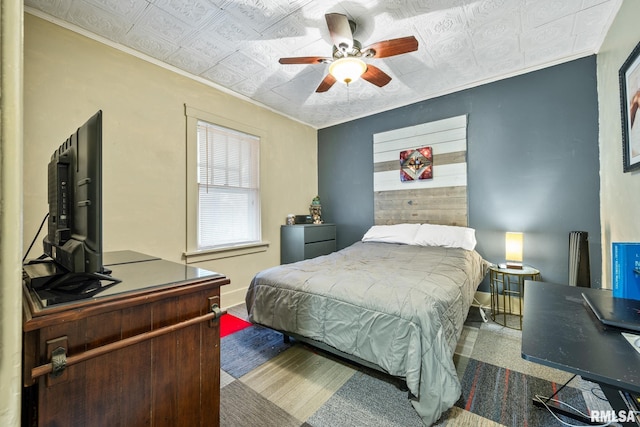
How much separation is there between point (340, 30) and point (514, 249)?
2.64 metres

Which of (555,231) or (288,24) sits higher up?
(288,24)

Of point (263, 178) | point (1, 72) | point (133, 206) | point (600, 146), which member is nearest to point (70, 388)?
point (1, 72)

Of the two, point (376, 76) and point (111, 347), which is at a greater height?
point (376, 76)

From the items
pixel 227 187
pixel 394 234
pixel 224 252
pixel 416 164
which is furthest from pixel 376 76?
pixel 224 252

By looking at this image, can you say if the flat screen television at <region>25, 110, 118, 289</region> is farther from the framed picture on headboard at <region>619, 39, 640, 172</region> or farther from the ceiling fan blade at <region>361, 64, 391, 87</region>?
the framed picture on headboard at <region>619, 39, 640, 172</region>

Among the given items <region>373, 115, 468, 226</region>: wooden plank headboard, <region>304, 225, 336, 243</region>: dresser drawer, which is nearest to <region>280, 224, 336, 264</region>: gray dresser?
<region>304, 225, 336, 243</region>: dresser drawer

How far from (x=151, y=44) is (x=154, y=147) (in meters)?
0.92

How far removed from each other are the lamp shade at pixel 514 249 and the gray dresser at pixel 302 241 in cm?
233

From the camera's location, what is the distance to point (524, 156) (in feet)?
9.48

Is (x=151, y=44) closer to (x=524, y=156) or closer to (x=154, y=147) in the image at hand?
(x=154, y=147)

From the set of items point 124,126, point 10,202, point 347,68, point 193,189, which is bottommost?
point 10,202

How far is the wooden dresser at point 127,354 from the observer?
687 millimetres

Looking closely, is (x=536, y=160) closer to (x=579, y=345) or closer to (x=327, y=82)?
(x=327, y=82)

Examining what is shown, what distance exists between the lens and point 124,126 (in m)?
2.44
